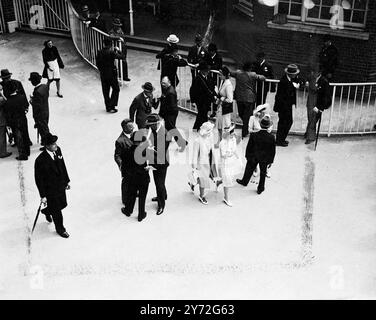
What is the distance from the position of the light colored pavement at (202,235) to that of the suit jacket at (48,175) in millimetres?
878

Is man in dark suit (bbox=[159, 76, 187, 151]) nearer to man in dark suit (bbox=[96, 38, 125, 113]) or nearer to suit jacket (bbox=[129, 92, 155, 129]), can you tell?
suit jacket (bbox=[129, 92, 155, 129])

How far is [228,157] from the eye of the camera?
30.6 ft

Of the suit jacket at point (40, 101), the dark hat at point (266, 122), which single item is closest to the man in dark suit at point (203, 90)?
the dark hat at point (266, 122)

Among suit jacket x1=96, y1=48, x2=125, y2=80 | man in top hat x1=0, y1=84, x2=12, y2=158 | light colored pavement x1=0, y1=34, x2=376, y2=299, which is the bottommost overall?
light colored pavement x1=0, y1=34, x2=376, y2=299

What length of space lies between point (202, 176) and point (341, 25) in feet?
20.6

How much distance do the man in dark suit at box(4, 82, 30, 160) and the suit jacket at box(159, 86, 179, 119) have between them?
2.61 m

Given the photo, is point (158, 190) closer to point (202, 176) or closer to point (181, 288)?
point (202, 176)

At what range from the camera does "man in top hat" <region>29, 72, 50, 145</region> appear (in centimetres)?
1086

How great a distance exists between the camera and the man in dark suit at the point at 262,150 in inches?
A: 376

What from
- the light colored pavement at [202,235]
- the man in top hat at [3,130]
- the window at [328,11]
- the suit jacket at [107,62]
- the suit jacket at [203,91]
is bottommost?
the light colored pavement at [202,235]

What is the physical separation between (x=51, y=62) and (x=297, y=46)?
593 centimetres

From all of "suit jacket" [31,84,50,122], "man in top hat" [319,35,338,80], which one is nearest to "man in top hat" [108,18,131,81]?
"suit jacket" [31,84,50,122]

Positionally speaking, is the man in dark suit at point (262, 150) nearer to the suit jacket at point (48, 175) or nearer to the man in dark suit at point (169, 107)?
the man in dark suit at point (169, 107)

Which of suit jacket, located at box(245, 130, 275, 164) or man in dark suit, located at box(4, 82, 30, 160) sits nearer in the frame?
suit jacket, located at box(245, 130, 275, 164)
